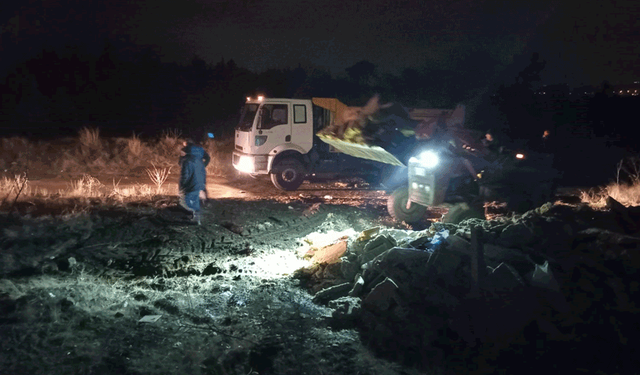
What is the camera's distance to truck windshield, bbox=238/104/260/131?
11953 mm

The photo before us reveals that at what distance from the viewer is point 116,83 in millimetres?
27594

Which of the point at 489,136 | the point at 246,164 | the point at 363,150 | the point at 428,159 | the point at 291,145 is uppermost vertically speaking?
the point at 489,136

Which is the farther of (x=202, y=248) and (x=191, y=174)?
(x=191, y=174)

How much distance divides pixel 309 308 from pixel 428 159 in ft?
13.5

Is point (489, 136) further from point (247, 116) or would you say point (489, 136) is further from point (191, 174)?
point (247, 116)

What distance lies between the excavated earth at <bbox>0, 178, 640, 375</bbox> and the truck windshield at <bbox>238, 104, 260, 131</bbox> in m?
5.43

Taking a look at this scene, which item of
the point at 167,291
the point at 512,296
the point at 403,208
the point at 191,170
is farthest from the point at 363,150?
the point at 512,296

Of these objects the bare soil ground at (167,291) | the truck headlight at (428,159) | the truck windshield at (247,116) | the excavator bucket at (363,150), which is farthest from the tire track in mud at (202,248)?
the truck windshield at (247,116)

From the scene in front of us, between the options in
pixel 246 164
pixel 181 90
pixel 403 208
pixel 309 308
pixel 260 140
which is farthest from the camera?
pixel 181 90

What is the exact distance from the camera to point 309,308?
5.53 meters

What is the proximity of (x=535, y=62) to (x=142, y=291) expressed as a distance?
25.0 m

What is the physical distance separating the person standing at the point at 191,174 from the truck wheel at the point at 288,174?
4.13m

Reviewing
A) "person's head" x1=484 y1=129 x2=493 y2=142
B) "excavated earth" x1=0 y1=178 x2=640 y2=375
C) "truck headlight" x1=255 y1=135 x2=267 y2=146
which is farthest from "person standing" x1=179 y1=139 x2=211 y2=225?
"person's head" x1=484 y1=129 x2=493 y2=142

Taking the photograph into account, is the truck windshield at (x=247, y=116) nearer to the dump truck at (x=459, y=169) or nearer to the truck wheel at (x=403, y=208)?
the dump truck at (x=459, y=169)
